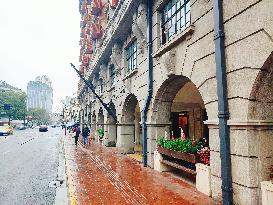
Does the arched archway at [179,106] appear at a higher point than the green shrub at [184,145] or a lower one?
higher

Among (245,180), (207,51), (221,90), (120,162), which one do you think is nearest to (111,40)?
(120,162)

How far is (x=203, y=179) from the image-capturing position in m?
7.38

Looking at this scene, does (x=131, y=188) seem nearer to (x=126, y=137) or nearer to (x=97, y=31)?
(x=126, y=137)

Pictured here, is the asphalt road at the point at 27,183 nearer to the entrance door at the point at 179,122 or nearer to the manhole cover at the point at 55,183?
the manhole cover at the point at 55,183

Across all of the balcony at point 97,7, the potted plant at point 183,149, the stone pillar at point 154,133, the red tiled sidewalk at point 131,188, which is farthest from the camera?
the balcony at point 97,7

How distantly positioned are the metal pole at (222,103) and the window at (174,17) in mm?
2360

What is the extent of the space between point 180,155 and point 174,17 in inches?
195

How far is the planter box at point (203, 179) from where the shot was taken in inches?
283

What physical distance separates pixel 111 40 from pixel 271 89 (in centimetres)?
1198

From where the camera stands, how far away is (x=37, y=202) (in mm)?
7074

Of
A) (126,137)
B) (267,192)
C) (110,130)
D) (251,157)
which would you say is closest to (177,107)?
(126,137)

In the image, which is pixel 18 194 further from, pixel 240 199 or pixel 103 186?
pixel 240 199

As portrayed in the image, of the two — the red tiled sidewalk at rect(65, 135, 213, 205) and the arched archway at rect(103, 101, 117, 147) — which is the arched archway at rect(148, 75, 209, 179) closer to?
the red tiled sidewalk at rect(65, 135, 213, 205)

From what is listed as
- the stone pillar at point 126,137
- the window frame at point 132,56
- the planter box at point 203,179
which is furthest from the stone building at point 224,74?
the stone pillar at point 126,137
